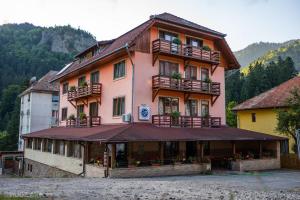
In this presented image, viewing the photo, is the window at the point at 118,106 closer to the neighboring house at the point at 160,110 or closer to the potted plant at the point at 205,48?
the neighboring house at the point at 160,110

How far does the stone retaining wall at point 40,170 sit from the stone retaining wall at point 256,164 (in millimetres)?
12707

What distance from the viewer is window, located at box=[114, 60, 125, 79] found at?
1051 inches

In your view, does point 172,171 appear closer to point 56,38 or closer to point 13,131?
point 13,131

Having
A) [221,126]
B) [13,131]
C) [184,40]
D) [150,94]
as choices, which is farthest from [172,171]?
[13,131]

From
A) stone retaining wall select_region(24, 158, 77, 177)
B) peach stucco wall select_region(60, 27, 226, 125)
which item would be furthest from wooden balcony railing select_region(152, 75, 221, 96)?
stone retaining wall select_region(24, 158, 77, 177)

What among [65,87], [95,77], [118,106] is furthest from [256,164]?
[65,87]

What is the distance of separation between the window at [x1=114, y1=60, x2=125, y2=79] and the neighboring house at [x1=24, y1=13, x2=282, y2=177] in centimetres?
9

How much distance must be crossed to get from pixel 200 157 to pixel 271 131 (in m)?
13.3

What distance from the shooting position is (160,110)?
26.2 meters

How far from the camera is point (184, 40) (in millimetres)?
28203

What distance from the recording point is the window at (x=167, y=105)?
26.3 m

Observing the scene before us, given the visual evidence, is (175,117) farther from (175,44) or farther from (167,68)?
(175,44)

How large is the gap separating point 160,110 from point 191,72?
5.06 m

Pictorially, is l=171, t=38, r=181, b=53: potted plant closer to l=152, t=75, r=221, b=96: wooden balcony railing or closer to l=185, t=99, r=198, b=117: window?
l=152, t=75, r=221, b=96: wooden balcony railing
